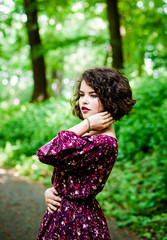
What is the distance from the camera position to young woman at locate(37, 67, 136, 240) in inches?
64.1

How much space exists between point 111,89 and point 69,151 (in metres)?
0.53

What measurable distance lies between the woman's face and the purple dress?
20cm

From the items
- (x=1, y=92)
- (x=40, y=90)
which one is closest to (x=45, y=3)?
(x=40, y=90)

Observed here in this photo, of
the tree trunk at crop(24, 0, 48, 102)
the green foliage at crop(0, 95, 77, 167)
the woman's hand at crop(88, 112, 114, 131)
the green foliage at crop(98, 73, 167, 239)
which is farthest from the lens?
the tree trunk at crop(24, 0, 48, 102)

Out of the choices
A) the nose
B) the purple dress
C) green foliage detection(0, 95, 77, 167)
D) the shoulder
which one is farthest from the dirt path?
the nose

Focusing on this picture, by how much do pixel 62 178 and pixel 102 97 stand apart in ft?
2.00

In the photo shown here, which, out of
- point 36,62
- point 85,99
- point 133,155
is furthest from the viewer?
point 36,62

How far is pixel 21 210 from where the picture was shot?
5223mm

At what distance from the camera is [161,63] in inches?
178

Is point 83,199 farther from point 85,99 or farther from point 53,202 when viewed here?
point 85,99

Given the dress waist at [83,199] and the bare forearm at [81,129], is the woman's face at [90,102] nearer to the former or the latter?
the bare forearm at [81,129]

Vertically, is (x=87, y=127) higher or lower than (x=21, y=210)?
higher

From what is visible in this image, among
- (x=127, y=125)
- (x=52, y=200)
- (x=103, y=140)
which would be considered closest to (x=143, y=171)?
(x=127, y=125)

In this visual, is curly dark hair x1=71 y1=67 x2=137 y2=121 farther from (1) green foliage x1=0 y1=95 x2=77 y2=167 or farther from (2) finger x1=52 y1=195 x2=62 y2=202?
(1) green foliage x1=0 y1=95 x2=77 y2=167
